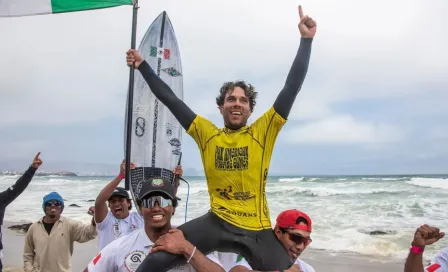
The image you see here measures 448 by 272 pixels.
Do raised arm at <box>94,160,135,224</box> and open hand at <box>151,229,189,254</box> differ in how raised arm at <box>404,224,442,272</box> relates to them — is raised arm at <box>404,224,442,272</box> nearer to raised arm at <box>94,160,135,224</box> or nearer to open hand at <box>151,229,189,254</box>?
open hand at <box>151,229,189,254</box>

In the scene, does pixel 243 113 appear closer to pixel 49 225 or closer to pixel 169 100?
pixel 169 100

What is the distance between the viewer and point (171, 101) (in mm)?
3342

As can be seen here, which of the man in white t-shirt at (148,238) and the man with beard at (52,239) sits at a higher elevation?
the man in white t-shirt at (148,238)

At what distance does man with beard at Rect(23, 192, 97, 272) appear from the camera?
5.13 m

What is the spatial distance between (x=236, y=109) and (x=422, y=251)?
1.48 m

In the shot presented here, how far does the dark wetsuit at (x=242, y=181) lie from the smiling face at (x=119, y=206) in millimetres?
1839

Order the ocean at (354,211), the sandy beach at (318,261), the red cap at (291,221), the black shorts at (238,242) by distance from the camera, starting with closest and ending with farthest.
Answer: the black shorts at (238,242), the red cap at (291,221), the sandy beach at (318,261), the ocean at (354,211)

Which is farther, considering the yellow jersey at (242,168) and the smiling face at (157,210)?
the yellow jersey at (242,168)

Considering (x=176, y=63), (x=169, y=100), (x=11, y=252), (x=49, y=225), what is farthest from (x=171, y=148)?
(x=11, y=252)

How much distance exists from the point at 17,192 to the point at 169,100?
2.64 m

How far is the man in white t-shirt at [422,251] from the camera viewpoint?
2.97 metres

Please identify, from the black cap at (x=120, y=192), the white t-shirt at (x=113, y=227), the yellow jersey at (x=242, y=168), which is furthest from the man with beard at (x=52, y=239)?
the yellow jersey at (x=242, y=168)

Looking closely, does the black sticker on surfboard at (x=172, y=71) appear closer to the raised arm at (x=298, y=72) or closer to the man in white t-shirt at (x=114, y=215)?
the man in white t-shirt at (x=114, y=215)

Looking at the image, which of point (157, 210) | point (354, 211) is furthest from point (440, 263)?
point (354, 211)
